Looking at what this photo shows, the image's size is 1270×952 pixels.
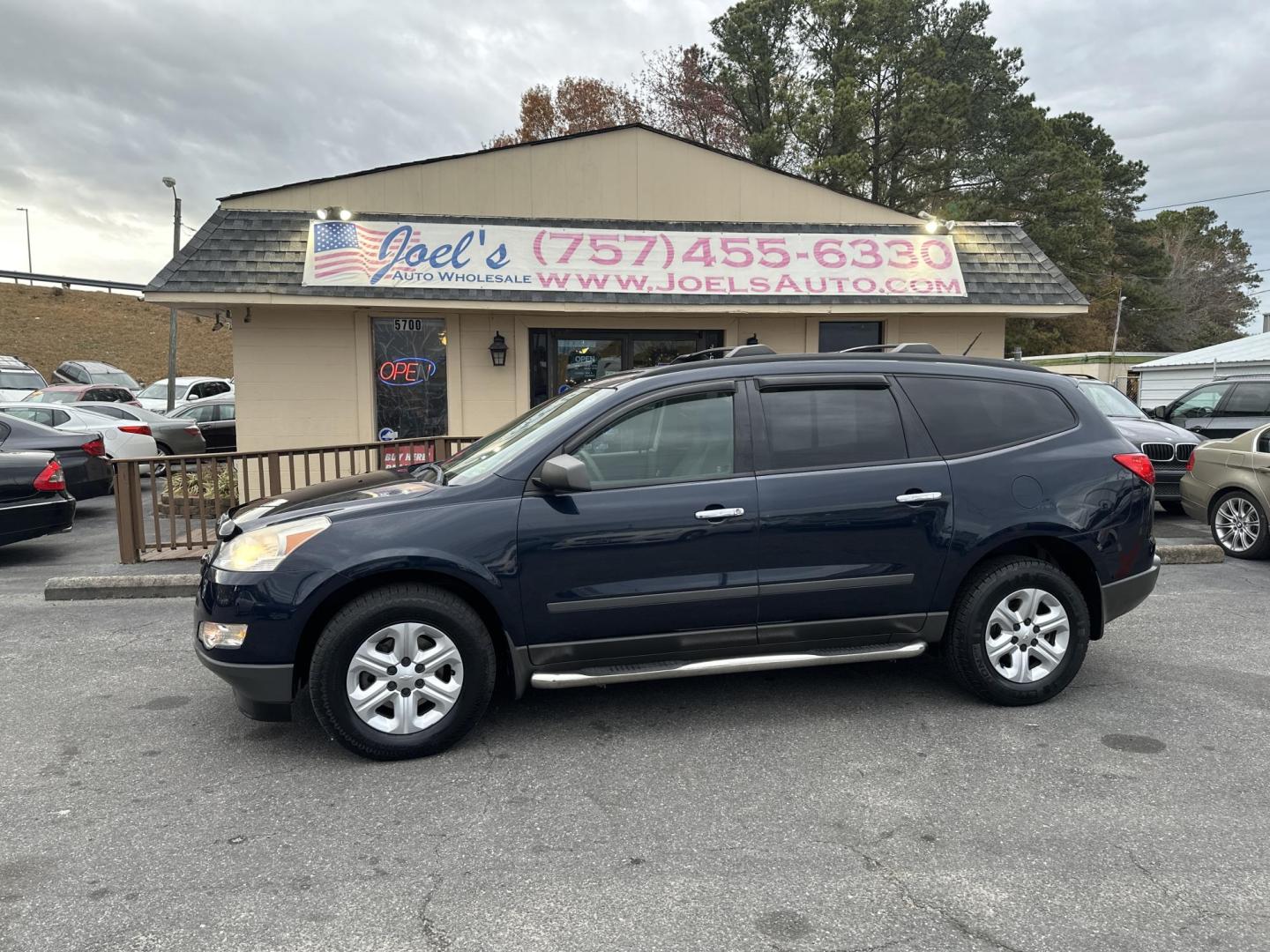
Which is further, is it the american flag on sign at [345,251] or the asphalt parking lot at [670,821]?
the american flag on sign at [345,251]

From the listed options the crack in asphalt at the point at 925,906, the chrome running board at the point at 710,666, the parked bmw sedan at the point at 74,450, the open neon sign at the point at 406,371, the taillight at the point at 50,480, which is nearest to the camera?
the crack in asphalt at the point at 925,906

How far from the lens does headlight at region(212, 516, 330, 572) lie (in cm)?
355

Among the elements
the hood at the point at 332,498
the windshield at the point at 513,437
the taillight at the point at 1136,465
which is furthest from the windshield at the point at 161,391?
the taillight at the point at 1136,465

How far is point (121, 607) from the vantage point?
639 centimetres

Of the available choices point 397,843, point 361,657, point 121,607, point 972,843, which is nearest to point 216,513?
point 121,607

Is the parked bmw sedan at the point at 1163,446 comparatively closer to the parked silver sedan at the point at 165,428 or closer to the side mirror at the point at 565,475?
the side mirror at the point at 565,475

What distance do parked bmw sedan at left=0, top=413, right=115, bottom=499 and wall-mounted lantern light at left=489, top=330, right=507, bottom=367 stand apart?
16.7 ft

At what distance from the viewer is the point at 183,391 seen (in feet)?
75.7

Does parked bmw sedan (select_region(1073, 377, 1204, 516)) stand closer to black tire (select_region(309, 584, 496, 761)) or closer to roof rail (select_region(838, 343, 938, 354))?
roof rail (select_region(838, 343, 938, 354))

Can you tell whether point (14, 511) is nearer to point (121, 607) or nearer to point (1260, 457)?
point (121, 607)

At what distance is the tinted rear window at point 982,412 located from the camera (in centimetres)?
420

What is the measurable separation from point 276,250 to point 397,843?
867 cm

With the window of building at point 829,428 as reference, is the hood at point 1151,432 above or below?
below

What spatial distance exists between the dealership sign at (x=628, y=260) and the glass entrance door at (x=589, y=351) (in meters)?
0.90
